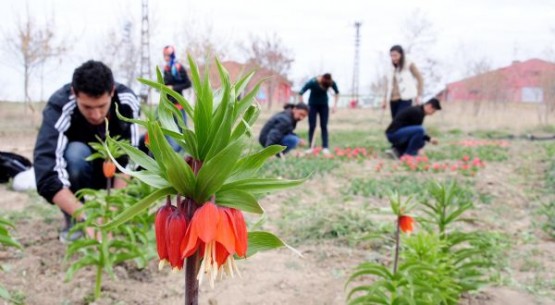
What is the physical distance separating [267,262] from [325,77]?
5.82 meters

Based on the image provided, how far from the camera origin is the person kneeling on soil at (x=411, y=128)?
789cm

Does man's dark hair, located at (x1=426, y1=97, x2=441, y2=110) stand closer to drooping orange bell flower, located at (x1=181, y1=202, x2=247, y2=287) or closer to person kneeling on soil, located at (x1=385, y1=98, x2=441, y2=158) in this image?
person kneeling on soil, located at (x1=385, y1=98, x2=441, y2=158)

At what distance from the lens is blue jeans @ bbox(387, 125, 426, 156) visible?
26.3ft

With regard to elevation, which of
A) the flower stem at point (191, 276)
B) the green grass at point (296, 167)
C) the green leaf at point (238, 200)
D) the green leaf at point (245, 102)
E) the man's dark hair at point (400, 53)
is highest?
the man's dark hair at point (400, 53)

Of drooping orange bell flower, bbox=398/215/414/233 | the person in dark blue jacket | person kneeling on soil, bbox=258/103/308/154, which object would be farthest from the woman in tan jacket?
drooping orange bell flower, bbox=398/215/414/233

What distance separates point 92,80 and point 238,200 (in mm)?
2081

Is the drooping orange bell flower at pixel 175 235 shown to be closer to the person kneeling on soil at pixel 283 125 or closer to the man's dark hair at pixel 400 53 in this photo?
the person kneeling on soil at pixel 283 125

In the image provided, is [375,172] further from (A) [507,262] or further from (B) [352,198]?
(A) [507,262]

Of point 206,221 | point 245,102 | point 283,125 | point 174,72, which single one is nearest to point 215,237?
point 206,221

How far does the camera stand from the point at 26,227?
3.70m

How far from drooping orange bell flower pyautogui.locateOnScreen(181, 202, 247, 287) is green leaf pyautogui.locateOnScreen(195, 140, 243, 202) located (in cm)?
3

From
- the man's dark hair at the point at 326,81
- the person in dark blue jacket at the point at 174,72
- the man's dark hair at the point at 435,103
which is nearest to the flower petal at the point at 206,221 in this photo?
the person in dark blue jacket at the point at 174,72

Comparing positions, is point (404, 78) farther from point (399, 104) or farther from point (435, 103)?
point (435, 103)

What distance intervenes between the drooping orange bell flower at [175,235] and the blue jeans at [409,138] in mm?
7402
